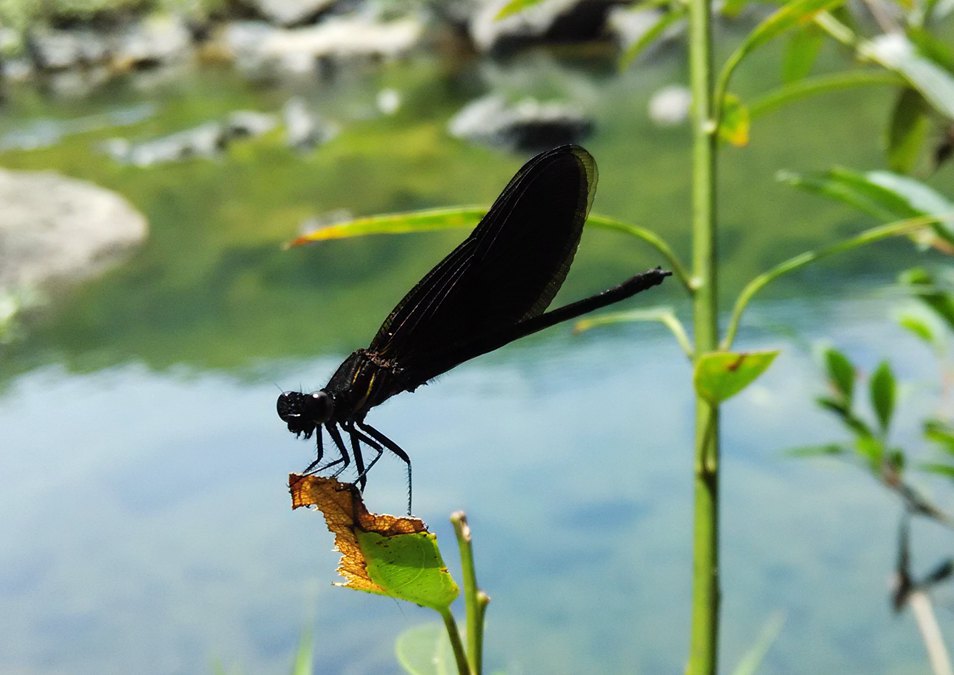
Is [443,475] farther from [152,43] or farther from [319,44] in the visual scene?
[152,43]

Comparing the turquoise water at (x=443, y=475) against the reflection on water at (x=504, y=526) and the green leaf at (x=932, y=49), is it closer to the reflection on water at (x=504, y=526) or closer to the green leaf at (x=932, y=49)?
the reflection on water at (x=504, y=526)

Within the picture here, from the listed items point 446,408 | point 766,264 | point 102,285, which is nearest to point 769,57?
point 766,264

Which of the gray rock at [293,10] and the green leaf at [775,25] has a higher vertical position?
the gray rock at [293,10]

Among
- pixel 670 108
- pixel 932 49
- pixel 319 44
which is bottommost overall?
pixel 932 49

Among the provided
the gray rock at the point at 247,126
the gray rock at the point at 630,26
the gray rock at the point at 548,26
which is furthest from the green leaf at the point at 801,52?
the gray rock at the point at 548,26

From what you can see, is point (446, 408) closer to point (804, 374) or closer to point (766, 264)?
point (804, 374)

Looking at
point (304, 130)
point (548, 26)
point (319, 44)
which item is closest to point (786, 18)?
point (304, 130)
